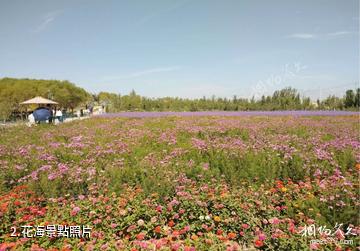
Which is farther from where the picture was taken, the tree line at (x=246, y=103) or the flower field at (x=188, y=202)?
the tree line at (x=246, y=103)

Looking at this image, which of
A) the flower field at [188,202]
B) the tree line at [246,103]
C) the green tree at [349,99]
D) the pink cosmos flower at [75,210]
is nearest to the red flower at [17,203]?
the flower field at [188,202]

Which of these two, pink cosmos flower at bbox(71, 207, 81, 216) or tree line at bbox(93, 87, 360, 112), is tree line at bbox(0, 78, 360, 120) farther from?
pink cosmos flower at bbox(71, 207, 81, 216)

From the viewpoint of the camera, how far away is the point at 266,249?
9.59 ft

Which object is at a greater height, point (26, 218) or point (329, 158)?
point (329, 158)

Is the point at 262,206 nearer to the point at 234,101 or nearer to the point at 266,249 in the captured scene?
the point at 266,249

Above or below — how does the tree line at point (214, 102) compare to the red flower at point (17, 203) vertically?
above

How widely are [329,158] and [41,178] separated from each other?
5.96m

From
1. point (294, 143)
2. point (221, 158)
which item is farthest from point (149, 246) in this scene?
point (294, 143)

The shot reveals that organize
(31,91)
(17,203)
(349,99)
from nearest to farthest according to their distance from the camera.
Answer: (17,203)
(349,99)
(31,91)

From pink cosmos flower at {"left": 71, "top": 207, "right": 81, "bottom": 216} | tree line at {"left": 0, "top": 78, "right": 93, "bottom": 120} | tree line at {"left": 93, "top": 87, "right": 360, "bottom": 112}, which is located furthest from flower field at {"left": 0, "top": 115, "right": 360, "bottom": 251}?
tree line at {"left": 0, "top": 78, "right": 93, "bottom": 120}

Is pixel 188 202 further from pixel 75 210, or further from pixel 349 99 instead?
pixel 349 99

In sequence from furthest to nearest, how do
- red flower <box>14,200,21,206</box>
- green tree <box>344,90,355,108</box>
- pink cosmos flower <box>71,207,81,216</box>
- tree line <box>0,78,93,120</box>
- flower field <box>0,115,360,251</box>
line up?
tree line <box>0,78,93,120</box>, green tree <box>344,90,355,108</box>, red flower <box>14,200,21,206</box>, pink cosmos flower <box>71,207,81,216</box>, flower field <box>0,115,360,251</box>

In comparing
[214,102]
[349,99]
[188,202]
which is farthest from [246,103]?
[188,202]

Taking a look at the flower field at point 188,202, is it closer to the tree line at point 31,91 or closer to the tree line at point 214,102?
the tree line at point 214,102
